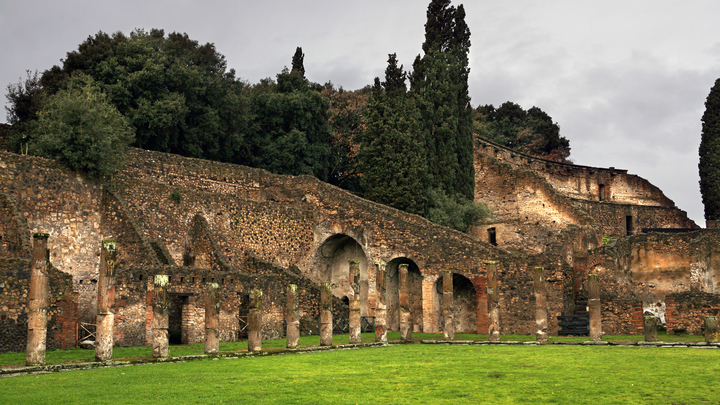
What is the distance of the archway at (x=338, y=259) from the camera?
40.3m

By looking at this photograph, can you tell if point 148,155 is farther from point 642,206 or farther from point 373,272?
point 642,206

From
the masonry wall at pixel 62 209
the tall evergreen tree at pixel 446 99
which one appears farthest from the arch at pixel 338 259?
the masonry wall at pixel 62 209

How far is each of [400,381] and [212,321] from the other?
907 cm

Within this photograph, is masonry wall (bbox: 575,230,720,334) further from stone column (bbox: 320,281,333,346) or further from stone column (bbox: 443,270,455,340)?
stone column (bbox: 320,281,333,346)

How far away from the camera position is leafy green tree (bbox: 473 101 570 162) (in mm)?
67812

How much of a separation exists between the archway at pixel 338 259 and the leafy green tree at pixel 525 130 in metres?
28.3

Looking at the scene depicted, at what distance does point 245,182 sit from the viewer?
129ft

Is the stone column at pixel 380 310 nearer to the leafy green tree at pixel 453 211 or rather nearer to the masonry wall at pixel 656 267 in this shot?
the leafy green tree at pixel 453 211

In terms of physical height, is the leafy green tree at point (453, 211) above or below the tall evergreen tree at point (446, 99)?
below

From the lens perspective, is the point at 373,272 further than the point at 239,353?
Yes

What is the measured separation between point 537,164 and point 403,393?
41.2 m

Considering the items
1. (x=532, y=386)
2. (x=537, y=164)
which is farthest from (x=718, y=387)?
(x=537, y=164)

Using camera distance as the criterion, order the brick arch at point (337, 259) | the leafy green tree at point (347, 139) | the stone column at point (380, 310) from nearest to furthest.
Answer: the stone column at point (380, 310) < the brick arch at point (337, 259) < the leafy green tree at point (347, 139)

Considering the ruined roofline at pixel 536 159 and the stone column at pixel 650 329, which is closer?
the stone column at pixel 650 329
